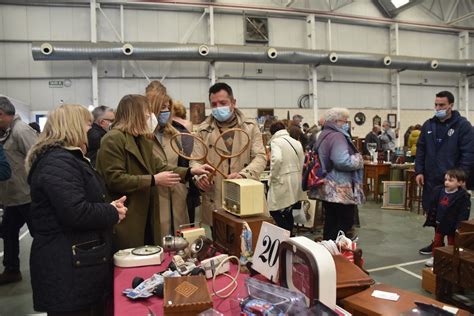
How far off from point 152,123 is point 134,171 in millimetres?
358

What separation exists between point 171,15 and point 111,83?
2.23m

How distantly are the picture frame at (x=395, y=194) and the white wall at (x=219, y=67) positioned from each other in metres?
4.43

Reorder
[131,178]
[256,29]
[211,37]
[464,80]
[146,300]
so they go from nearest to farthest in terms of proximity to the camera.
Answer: [146,300] → [131,178] → [211,37] → [256,29] → [464,80]

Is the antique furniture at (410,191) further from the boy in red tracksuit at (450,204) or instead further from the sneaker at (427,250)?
the boy in red tracksuit at (450,204)

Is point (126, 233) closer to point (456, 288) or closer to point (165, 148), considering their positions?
point (165, 148)

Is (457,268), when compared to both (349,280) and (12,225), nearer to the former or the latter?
(349,280)

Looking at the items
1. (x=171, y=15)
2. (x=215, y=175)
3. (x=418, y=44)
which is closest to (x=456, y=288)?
(x=215, y=175)

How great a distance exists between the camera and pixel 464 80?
11.6m

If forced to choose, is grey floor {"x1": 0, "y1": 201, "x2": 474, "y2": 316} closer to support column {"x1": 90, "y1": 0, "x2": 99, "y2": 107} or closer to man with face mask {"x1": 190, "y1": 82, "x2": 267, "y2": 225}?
man with face mask {"x1": 190, "y1": 82, "x2": 267, "y2": 225}

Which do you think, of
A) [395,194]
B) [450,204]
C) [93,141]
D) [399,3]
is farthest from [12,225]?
[399,3]

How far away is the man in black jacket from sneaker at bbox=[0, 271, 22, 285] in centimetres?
118

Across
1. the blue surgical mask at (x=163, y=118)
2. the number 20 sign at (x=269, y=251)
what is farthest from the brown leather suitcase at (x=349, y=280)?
the blue surgical mask at (x=163, y=118)

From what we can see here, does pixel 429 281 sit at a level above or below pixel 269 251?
below

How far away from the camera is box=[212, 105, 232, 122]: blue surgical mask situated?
216 centimetres
